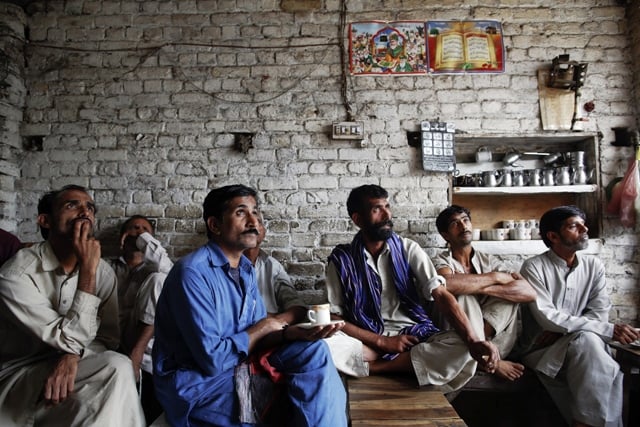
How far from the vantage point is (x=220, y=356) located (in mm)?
1684

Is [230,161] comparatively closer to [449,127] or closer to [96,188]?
[96,188]

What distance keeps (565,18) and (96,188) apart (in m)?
4.20

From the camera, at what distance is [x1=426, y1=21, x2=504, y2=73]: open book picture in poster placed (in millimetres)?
3461

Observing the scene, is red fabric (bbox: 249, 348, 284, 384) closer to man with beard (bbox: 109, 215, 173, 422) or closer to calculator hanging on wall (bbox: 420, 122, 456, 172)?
man with beard (bbox: 109, 215, 173, 422)

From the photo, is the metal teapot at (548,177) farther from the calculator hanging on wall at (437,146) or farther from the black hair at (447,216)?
the black hair at (447,216)

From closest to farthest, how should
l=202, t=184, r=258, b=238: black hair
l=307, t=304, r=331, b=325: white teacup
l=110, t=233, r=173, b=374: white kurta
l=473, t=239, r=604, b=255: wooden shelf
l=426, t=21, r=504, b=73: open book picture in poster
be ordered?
l=307, t=304, r=331, b=325: white teacup, l=202, t=184, r=258, b=238: black hair, l=110, t=233, r=173, b=374: white kurta, l=473, t=239, r=604, b=255: wooden shelf, l=426, t=21, r=504, b=73: open book picture in poster

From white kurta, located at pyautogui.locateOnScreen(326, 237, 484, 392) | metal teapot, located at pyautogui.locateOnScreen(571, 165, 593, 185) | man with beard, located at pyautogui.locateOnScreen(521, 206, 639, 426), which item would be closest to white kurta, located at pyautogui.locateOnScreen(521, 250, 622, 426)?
man with beard, located at pyautogui.locateOnScreen(521, 206, 639, 426)

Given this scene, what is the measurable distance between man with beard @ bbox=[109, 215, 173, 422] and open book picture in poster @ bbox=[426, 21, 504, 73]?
265 centimetres

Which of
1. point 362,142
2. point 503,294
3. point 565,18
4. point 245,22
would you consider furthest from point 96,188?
point 565,18

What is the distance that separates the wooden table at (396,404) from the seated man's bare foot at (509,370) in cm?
50

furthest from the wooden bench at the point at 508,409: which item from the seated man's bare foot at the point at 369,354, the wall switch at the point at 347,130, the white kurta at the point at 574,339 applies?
the wall switch at the point at 347,130

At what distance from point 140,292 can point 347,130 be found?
1.96 m

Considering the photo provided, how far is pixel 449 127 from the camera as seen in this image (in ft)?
11.1

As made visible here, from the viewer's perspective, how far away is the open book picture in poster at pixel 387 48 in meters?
Answer: 3.47
